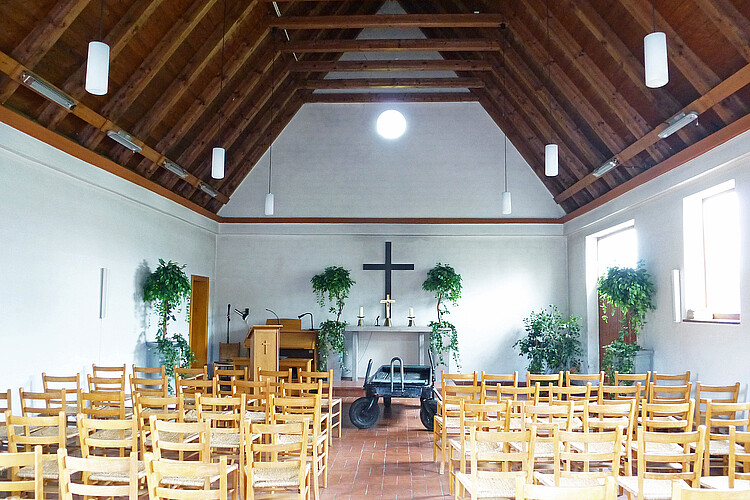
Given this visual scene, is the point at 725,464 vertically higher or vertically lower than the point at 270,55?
lower

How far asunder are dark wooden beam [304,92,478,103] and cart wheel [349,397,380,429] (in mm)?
7422

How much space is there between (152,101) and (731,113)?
7.68m

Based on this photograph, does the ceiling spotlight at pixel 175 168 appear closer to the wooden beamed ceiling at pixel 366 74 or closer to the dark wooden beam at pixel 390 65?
the wooden beamed ceiling at pixel 366 74

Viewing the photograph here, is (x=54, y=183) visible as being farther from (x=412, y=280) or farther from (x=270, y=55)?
(x=412, y=280)

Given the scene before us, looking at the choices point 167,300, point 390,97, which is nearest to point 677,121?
point 390,97

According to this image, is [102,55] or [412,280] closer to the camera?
[102,55]

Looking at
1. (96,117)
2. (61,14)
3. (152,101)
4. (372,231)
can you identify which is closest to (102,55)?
(61,14)

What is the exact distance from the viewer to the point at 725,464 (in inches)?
213

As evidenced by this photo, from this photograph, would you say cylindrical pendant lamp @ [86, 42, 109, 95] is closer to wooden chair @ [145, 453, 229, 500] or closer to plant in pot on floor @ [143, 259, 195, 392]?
wooden chair @ [145, 453, 229, 500]

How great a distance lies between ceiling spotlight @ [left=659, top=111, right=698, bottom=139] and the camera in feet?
24.2

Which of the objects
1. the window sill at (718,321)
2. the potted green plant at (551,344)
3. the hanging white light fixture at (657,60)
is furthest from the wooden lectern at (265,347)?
the hanging white light fixture at (657,60)

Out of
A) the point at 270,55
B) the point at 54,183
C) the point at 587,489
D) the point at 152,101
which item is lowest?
the point at 587,489

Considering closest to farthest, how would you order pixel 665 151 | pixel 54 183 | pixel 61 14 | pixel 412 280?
pixel 61 14
pixel 54 183
pixel 665 151
pixel 412 280

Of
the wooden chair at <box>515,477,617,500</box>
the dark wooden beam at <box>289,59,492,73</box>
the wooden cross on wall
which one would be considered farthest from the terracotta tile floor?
the dark wooden beam at <box>289,59,492,73</box>
